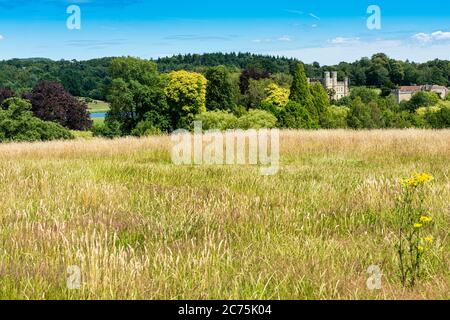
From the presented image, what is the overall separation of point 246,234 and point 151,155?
28.7 feet

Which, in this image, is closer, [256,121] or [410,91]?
[256,121]

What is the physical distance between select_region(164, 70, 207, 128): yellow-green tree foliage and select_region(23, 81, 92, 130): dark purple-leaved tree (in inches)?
448

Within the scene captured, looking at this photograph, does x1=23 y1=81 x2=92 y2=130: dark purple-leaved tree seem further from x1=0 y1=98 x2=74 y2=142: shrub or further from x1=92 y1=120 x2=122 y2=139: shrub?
x1=0 y1=98 x2=74 y2=142: shrub

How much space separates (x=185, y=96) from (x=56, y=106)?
16.1 metres

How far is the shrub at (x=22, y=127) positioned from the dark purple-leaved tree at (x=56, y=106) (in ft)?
43.9

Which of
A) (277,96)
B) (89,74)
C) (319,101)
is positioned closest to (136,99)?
(277,96)

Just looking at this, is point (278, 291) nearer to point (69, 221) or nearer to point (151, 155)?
point (69, 221)

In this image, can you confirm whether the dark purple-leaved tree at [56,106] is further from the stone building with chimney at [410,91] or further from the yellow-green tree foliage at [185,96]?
the stone building with chimney at [410,91]

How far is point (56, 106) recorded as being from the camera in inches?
2525

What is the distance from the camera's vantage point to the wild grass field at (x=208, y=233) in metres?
3.79

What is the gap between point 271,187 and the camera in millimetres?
8266

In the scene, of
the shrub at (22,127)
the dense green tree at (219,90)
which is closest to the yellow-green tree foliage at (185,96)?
the dense green tree at (219,90)

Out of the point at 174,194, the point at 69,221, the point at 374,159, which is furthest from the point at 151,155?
the point at 69,221

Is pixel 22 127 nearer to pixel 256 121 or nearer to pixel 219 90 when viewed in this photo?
pixel 256 121
